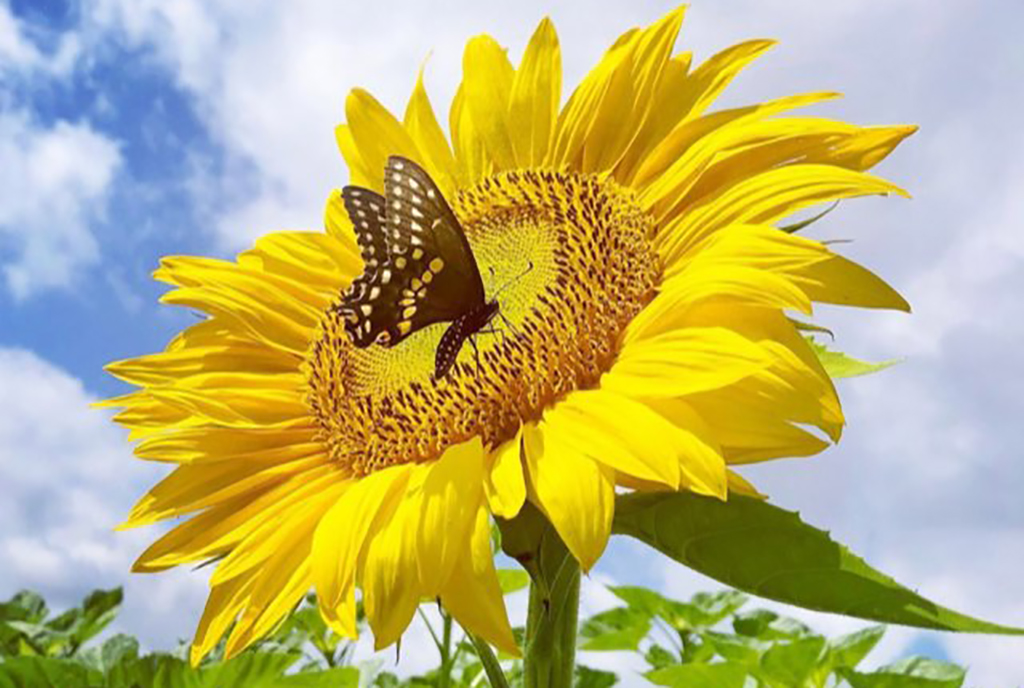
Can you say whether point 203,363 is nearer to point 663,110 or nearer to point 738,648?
point 663,110

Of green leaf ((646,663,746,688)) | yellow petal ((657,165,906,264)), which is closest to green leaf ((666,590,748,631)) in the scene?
green leaf ((646,663,746,688))

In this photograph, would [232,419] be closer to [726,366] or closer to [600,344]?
[600,344]

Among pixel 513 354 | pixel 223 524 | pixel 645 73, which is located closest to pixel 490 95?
pixel 645 73

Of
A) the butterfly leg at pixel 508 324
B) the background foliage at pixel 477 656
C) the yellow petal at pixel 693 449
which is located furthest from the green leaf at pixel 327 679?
the yellow petal at pixel 693 449

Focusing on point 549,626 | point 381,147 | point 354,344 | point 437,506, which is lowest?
point 549,626

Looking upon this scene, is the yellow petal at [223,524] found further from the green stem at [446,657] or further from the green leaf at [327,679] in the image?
the green stem at [446,657]

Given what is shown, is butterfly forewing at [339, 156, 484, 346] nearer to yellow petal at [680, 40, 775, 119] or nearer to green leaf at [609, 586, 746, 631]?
yellow petal at [680, 40, 775, 119]

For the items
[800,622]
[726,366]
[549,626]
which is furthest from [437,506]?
[800,622]

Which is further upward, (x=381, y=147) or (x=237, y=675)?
(x=381, y=147)
